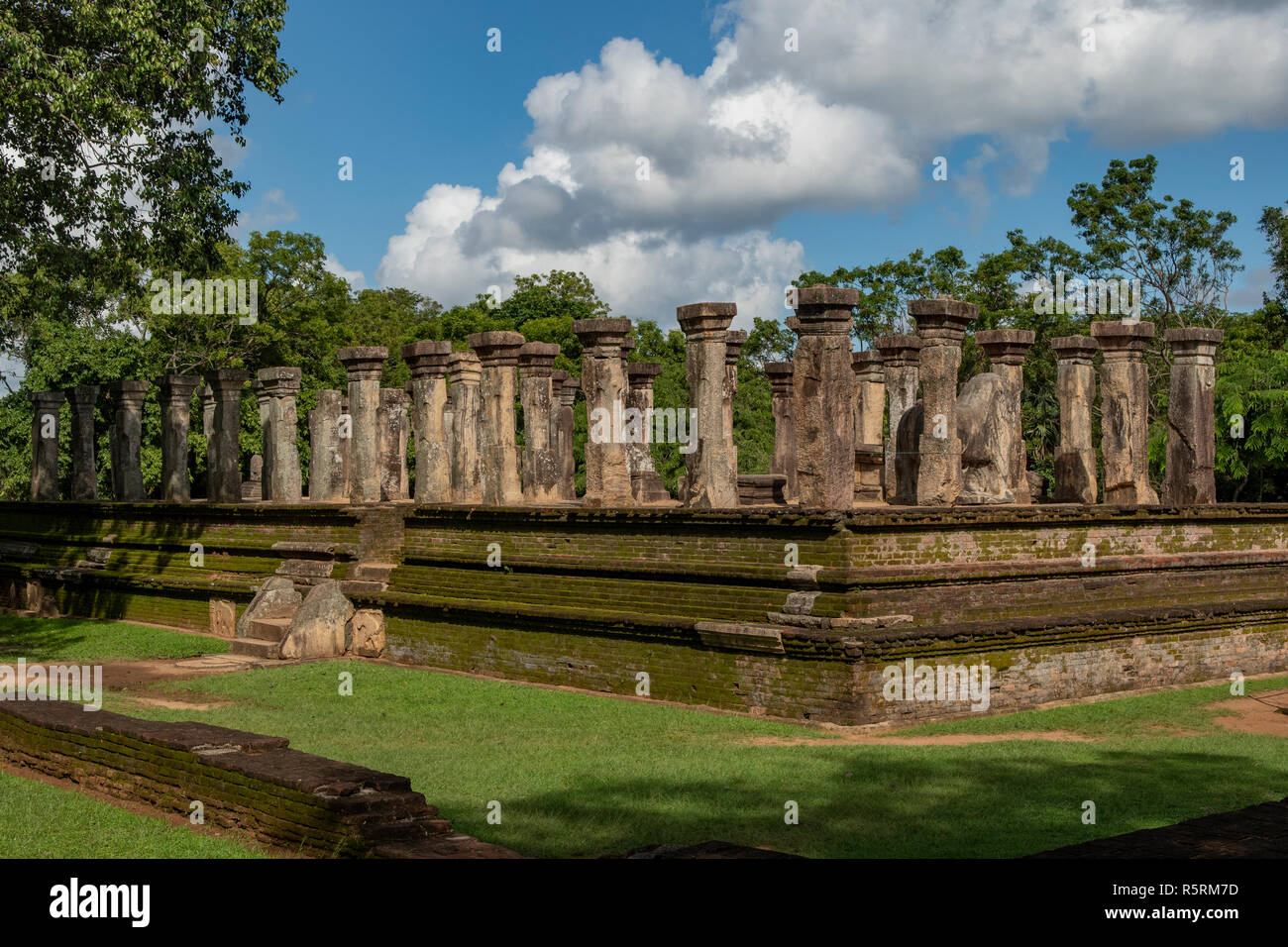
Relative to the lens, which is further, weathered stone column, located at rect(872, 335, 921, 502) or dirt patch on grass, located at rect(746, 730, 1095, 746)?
weathered stone column, located at rect(872, 335, 921, 502)

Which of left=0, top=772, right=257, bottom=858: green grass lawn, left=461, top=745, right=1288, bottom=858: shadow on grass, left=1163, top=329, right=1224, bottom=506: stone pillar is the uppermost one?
left=1163, top=329, right=1224, bottom=506: stone pillar

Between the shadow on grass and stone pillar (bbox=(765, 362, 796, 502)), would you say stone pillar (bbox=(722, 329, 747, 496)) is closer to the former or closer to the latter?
stone pillar (bbox=(765, 362, 796, 502))

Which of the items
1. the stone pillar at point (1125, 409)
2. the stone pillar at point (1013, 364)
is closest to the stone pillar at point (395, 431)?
the stone pillar at point (1013, 364)

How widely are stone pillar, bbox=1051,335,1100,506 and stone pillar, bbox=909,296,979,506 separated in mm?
2639

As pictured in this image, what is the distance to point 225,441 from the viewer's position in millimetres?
19016

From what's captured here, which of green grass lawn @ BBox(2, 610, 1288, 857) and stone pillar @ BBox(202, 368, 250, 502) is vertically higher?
stone pillar @ BBox(202, 368, 250, 502)

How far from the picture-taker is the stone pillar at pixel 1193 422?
47.9 ft

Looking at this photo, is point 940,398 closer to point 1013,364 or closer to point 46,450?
point 1013,364

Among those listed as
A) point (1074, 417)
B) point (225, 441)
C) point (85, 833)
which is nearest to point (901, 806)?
point (85, 833)

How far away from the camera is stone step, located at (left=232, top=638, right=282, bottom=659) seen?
48.2ft

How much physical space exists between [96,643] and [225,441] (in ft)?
12.1

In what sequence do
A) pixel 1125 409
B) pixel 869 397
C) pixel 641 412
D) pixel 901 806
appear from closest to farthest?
pixel 901 806 → pixel 1125 409 → pixel 869 397 → pixel 641 412

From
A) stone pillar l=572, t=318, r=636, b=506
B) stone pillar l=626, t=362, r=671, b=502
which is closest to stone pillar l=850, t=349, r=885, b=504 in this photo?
stone pillar l=626, t=362, r=671, b=502

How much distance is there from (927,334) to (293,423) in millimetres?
10066
